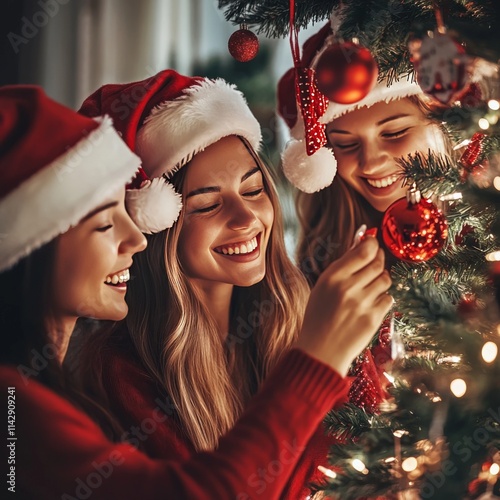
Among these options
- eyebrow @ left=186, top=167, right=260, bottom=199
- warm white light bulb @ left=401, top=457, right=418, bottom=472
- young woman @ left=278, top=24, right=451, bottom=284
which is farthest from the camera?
young woman @ left=278, top=24, right=451, bottom=284

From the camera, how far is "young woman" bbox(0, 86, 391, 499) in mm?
1067

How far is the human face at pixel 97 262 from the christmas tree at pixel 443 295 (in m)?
0.42

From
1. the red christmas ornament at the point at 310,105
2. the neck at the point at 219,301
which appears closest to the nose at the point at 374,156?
the red christmas ornament at the point at 310,105

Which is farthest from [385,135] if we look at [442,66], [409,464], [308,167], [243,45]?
[409,464]

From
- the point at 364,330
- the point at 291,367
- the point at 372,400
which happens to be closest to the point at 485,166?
the point at 364,330

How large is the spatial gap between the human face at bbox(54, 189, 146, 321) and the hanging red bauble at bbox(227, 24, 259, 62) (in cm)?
38

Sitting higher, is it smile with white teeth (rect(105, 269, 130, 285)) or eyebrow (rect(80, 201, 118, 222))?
eyebrow (rect(80, 201, 118, 222))

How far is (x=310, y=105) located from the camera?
51.3 inches

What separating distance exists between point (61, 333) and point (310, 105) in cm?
59

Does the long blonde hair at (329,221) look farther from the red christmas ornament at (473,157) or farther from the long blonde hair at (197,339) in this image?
the red christmas ornament at (473,157)

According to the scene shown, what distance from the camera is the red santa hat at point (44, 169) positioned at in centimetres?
106

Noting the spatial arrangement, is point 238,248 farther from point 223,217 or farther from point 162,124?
point 162,124

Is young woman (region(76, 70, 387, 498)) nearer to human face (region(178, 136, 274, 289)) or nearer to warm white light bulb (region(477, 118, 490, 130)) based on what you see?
human face (region(178, 136, 274, 289))

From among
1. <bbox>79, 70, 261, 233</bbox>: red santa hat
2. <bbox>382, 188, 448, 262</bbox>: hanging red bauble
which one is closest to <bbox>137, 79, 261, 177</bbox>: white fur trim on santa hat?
<bbox>79, 70, 261, 233</bbox>: red santa hat
